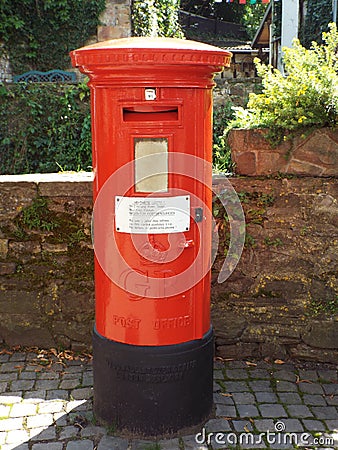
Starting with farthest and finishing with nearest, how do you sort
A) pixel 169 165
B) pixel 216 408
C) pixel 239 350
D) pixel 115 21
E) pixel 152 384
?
1. pixel 115 21
2. pixel 239 350
3. pixel 216 408
4. pixel 152 384
5. pixel 169 165

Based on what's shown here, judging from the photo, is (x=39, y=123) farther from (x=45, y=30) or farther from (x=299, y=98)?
(x=299, y=98)

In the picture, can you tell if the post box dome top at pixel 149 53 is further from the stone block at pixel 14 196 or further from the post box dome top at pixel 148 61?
the stone block at pixel 14 196

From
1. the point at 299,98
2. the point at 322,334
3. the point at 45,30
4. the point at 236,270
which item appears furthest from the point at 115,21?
the point at 322,334

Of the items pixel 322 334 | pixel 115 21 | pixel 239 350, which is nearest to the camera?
pixel 322 334

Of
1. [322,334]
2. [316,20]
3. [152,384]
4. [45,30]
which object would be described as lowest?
[322,334]

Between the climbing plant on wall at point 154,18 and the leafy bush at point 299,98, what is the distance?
9921 millimetres

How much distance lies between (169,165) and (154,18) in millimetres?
12236

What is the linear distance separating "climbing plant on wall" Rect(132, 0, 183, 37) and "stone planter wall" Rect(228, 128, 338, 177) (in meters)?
10.1

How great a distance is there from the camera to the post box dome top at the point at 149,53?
8.50ft

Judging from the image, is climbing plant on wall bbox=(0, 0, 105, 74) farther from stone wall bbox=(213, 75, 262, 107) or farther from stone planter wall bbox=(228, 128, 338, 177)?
stone planter wall bbox=(228, 128, 338, 177)

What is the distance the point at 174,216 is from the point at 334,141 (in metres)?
1.38

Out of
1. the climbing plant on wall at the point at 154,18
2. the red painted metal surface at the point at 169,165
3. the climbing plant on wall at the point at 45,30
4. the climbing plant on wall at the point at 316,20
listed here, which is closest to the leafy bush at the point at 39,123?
the climbing plant on wall at the point at 45,30

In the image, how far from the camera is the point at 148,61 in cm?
260

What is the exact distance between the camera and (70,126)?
8.41 metres
